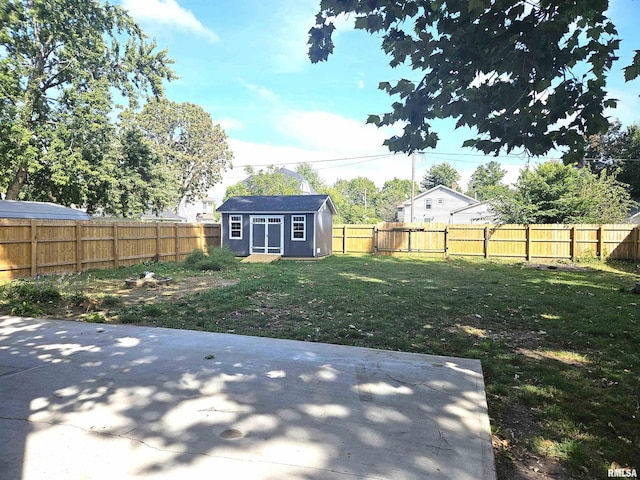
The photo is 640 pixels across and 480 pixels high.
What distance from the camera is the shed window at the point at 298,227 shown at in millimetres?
18812

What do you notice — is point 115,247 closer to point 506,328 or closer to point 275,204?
point 275,204

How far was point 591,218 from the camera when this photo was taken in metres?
18.5

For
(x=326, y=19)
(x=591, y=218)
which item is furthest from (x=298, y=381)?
(x=591, y=218)

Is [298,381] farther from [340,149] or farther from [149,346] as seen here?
[340,149]

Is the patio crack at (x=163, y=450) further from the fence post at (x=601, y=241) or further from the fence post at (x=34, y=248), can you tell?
the fence post at (x=601, y=241)

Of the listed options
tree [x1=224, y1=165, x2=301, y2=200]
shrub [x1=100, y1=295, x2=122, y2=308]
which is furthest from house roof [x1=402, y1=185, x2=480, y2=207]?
shrub [x1=100, y1=295, x2=122, y2=308]

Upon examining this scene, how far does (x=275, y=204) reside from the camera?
19.8m

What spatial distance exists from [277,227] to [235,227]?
220 centimetres

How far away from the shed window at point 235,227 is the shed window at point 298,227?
9.10 feet

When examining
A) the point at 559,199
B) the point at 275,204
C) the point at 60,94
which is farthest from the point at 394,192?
the point at 60,94

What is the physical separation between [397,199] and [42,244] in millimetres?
58757

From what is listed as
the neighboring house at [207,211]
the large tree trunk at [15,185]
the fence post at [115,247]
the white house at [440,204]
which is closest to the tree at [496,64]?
the fence post at [115,247]

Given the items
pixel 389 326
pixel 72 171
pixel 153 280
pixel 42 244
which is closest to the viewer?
pixel 389 326

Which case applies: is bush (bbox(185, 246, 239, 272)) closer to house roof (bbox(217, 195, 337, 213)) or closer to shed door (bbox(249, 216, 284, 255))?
shed door (bbox(249, 216, 284, 255))
